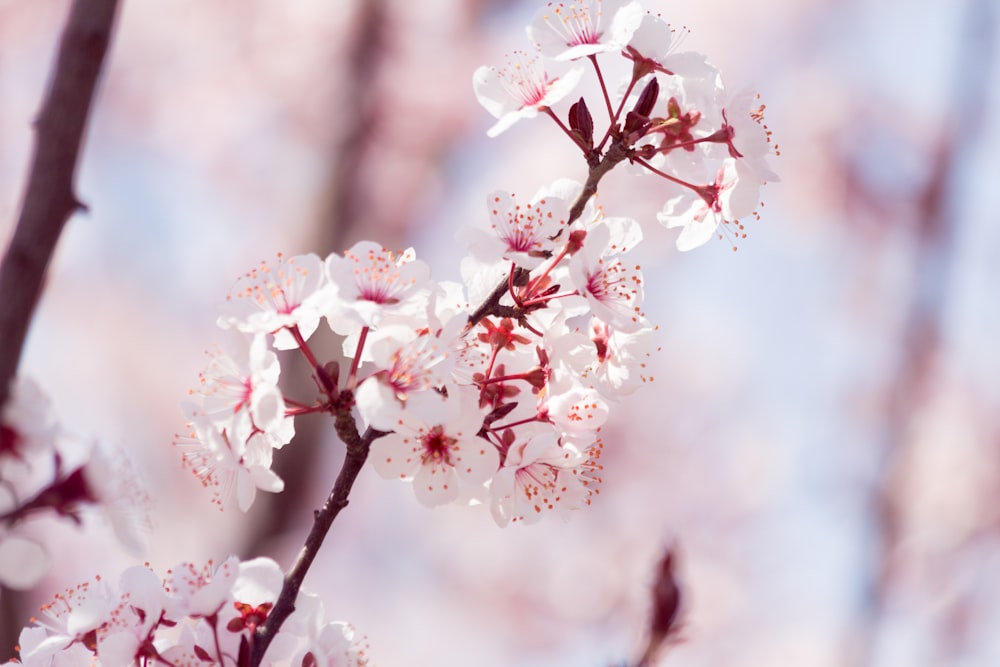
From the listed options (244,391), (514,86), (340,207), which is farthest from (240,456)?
(340,207)

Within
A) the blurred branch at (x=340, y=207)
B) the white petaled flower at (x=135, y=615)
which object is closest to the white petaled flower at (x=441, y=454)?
the white petaled flower at (x=135, y=615)

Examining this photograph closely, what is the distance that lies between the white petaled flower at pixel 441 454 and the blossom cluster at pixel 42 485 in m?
0.27

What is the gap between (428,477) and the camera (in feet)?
3.18

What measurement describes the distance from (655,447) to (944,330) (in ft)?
11.8

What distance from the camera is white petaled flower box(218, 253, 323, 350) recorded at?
0.91 metres

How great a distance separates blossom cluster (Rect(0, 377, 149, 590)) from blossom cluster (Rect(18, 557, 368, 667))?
0.61 feet

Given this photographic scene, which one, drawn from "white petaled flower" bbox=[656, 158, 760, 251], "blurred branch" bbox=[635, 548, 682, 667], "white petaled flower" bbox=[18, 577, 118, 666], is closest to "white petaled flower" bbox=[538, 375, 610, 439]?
"white petaled flower" bbox=[656, 158, 760, 251]

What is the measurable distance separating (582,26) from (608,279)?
1.01 ft

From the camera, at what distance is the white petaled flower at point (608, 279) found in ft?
3.03

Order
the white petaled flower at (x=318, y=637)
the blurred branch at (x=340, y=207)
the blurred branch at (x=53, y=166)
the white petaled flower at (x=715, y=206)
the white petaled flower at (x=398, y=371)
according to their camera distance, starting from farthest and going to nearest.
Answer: the blurred branch at (x=340, y=207) → the white petaled flower at (x=715, y=206) → the white petaled flower at (x=318, y=637) → the white petaled flower at (x=398, y=371) → the blurred branch at (x=53, y=166)

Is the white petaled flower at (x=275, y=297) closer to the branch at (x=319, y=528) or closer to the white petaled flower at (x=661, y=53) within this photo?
the branch at (x=319, y=528)

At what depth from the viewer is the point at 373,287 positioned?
0.91 m

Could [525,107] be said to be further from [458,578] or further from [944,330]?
[458,578]

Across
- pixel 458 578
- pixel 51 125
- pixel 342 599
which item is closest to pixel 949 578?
pixel 458 578
